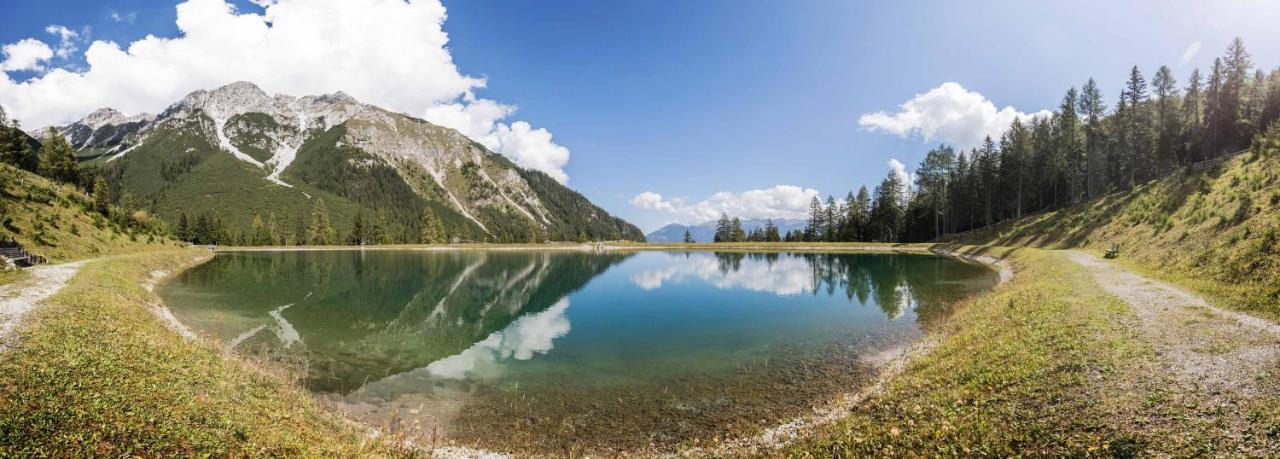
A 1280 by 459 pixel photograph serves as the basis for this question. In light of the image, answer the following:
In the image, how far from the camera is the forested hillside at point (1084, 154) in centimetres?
7219

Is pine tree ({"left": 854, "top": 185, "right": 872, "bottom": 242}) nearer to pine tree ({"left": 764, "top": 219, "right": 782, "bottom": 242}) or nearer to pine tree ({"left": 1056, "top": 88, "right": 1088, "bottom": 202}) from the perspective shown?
pine tree ({"left": 764, "top": 219, "right": 782, "bottom": 242})

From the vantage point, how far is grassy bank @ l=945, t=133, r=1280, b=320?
19984 millimetres

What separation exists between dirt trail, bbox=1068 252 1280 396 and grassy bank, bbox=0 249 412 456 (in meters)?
19.3

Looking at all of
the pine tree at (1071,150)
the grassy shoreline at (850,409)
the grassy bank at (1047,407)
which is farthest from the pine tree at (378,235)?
the pine tree at (1071,150)

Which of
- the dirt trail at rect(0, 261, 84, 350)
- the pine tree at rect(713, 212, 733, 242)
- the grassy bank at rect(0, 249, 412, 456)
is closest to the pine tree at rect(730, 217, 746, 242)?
the pine tree at rect(713, 212, 733, 242)

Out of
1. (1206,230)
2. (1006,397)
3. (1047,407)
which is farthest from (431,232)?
(1047,407)

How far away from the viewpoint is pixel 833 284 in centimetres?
4994

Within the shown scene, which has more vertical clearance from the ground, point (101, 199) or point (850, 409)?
point (101, 199)

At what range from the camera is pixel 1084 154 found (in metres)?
94.2

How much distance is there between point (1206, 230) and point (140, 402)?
54.4 m

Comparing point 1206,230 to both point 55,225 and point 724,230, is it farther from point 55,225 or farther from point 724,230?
point 724,230

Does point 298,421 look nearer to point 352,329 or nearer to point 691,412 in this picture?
point 691,412

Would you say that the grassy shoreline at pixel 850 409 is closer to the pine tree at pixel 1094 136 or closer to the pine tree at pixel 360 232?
the pine tree at pixel 1094 136

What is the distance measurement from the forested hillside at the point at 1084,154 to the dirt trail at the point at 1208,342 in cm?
6578
